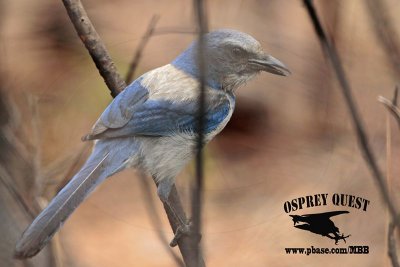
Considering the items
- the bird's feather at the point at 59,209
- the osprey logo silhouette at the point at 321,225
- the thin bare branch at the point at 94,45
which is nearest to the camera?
the bird's feather at the point at 59,209

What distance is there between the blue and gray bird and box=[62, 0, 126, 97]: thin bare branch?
0.02m

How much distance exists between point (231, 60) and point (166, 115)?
0.42 ft

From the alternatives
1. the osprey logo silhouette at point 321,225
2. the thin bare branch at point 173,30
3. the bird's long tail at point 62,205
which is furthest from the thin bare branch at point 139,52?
the osprey logo silhouette at point 321,225

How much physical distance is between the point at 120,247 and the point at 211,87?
1.45 ft

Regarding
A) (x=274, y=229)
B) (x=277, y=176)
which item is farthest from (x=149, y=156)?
(x=277, y=176)

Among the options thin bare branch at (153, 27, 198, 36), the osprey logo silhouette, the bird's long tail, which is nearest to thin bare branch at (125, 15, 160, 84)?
thin bare branch at (153, 27, 198, 36)

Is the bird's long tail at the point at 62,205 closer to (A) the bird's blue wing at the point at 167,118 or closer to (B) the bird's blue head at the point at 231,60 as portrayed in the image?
(A) the bird's blue wing at the point at 167,118

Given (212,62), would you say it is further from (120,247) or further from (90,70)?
(120,247)

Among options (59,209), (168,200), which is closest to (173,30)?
(168,200)

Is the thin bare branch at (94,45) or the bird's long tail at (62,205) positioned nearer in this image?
the bird's long tail at (62,205)

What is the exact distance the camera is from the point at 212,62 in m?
1.19

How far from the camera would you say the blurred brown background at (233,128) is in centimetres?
128

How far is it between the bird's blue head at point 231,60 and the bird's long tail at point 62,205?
19 cm

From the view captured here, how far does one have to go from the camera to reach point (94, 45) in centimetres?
112
